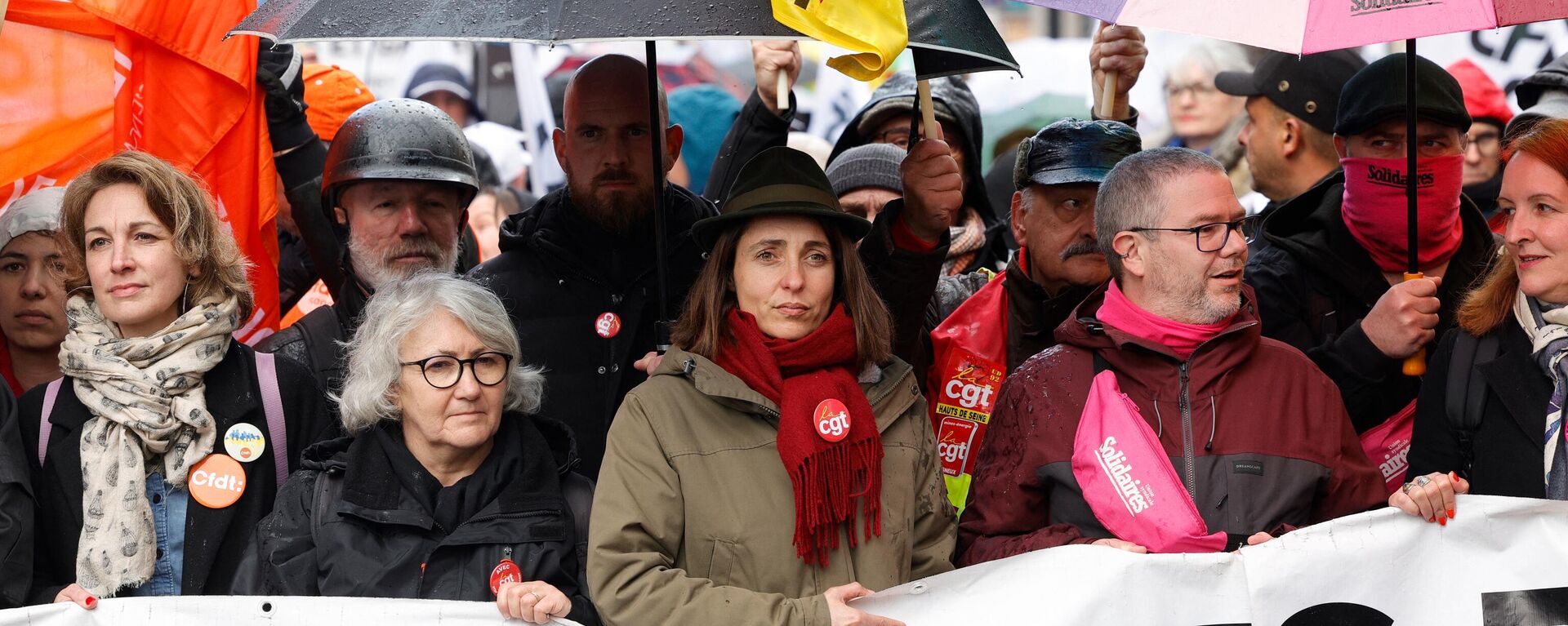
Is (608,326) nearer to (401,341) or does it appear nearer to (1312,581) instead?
(401,341)

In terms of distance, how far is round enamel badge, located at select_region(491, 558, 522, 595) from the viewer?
13.1ft

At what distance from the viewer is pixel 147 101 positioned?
18.2 feet

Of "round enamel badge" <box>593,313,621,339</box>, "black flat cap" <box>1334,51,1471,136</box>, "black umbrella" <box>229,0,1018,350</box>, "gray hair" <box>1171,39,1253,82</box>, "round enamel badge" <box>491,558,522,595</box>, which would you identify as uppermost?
"gray hair" <box>1171,39,1253,82</box>

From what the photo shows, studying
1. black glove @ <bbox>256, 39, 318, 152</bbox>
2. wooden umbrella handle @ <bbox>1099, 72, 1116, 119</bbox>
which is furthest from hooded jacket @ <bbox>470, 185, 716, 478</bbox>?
wooden umbrella handle @ <bbox>1099, 72, 1116, 119</bbox>

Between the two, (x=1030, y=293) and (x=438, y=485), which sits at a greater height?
(x=1030, y=293)

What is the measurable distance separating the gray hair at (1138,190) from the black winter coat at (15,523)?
2756 millimetres

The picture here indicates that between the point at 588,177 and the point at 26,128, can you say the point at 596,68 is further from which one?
the point at 26,128

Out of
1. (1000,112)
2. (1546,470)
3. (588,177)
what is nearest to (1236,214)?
(1546,470)

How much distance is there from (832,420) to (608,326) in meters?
1.40

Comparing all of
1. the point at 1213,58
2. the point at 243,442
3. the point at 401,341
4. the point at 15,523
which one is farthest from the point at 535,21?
the point at 1213,58

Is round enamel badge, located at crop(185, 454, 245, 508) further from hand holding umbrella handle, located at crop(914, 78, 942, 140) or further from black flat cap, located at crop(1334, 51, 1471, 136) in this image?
black flat cap, located at crop(1334, 51, 1471, 136)

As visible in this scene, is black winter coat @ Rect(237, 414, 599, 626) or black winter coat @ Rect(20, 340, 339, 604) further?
black winter coat @ Rect(20, 340, 339, 604)

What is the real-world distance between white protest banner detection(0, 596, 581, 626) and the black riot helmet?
2100 mm

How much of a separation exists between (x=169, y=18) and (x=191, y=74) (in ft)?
0.67
